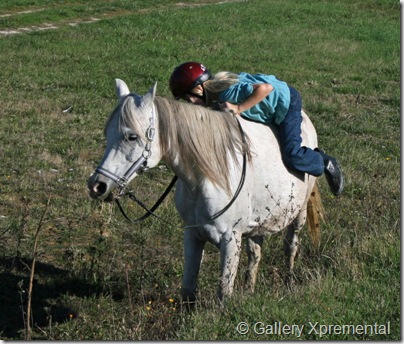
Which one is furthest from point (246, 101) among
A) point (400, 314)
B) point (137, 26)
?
point (137, 26)

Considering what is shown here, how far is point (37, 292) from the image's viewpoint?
666 centimetres

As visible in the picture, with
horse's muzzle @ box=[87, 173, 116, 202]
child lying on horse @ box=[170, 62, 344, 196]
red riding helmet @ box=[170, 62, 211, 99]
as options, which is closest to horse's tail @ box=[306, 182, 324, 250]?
child lying on horse @ box=[170, 62, 344, 196]

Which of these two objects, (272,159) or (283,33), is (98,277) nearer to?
(272,159)

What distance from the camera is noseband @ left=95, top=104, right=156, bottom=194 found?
16.7 feet

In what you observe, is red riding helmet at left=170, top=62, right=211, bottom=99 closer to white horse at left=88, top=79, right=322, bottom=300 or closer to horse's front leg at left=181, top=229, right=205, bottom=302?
white horse at left=88, top=79, right=322, bottom=300

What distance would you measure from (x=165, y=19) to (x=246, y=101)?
17108 mm

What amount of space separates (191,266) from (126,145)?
117 centimetres

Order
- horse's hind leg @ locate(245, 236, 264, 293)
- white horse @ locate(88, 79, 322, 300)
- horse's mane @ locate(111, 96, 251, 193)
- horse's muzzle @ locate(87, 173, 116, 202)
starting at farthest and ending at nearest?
horse's hind leg @ locate(245, 236, 264, 293)
horse's mane @ locate(111, 96, 251, 193)
white horse @ locate(88, 79, 322, 300)
horse's muzzle @ locate(87, 173, 116, 202)

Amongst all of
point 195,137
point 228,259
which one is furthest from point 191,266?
point 195,137

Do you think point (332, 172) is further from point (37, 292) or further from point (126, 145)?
point (37, 292)

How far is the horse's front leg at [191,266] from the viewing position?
5.83 metres

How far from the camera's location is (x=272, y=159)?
20.1 feet

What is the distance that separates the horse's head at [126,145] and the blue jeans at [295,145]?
4.45 feet

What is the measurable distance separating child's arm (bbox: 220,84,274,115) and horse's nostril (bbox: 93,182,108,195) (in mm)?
1220
